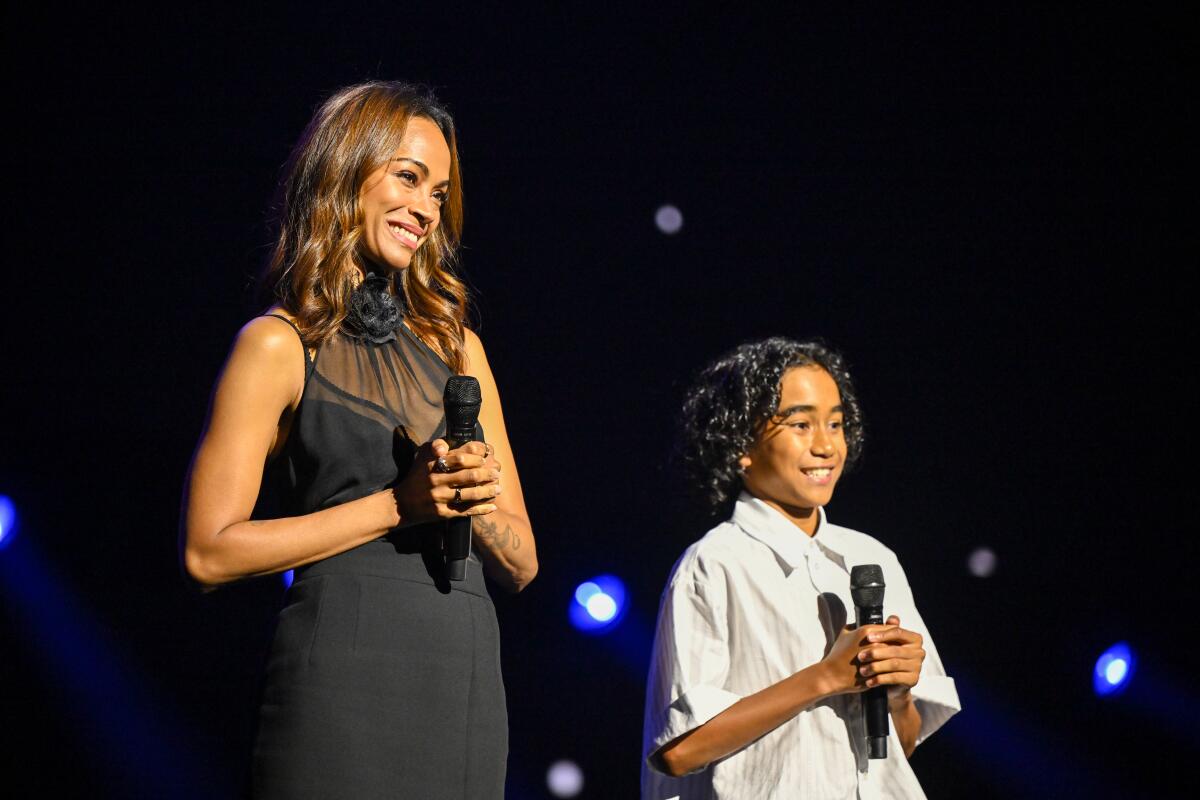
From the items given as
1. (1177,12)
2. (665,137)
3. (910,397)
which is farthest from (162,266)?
(1177,12)

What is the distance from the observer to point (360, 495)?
4.91 ft

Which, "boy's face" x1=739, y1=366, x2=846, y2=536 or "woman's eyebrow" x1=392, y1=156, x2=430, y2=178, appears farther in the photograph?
"boy's face" x1=739, y1=366, x2=846, y2=536

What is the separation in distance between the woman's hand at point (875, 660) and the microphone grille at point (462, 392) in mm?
1021

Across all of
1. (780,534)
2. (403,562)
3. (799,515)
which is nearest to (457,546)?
(403,562)

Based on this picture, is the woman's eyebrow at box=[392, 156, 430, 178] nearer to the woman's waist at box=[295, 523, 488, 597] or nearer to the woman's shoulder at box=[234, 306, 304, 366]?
the woman's shoulder at box=[234, 306, 304, 366]

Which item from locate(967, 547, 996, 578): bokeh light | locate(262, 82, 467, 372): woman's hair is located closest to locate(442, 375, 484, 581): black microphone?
locate(262, 82, 467, 372): woman's hair

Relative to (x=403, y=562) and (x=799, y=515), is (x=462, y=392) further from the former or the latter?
(x=799, y=515)

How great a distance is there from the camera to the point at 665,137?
12.9ft

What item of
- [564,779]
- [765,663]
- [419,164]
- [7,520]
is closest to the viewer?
[419,164]

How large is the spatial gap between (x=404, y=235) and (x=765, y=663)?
1197mm

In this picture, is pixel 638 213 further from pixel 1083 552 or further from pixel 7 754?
pixel 7 754

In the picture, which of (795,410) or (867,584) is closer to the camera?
(867,584)

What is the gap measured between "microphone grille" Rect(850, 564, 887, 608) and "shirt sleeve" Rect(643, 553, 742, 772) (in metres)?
0.30

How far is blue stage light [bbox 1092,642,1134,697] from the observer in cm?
390
